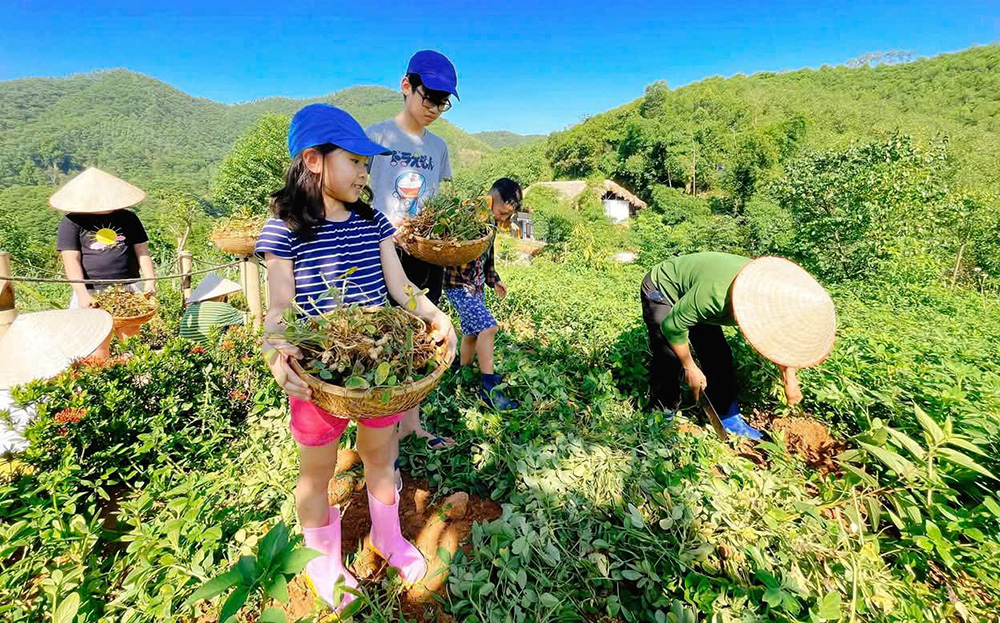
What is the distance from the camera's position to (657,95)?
61.2 m

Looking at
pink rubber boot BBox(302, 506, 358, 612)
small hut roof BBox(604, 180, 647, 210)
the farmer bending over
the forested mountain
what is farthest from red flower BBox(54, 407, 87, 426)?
the forested mountain

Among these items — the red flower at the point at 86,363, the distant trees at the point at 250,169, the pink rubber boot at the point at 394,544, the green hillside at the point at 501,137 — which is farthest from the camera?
the green hillside at the point at 501,137

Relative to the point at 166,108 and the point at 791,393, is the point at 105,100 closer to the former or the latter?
the point at 166,108

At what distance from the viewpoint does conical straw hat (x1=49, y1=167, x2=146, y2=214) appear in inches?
117

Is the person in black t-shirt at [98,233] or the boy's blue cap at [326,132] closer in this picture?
the boy's blue cap at [326,132]

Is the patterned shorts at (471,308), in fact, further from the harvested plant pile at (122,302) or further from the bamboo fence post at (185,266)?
the bamboo fence post at (185,266)

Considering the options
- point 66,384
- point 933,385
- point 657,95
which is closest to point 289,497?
point 66,384

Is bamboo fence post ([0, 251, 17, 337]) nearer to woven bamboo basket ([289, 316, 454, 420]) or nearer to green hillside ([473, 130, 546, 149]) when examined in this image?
woven bamboo basket ([289, 316, 454, 420])

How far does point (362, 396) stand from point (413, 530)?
1.07 meters

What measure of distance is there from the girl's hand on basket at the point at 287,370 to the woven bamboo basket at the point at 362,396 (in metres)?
0.02

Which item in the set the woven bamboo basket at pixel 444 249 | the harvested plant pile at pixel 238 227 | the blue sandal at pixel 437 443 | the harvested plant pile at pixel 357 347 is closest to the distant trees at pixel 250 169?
the harvested plant pile at pixel 238 227

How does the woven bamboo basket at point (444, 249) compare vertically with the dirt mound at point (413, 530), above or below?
above

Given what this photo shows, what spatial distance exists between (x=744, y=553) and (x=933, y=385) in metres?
1.71

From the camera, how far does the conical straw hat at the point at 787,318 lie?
2025mm
